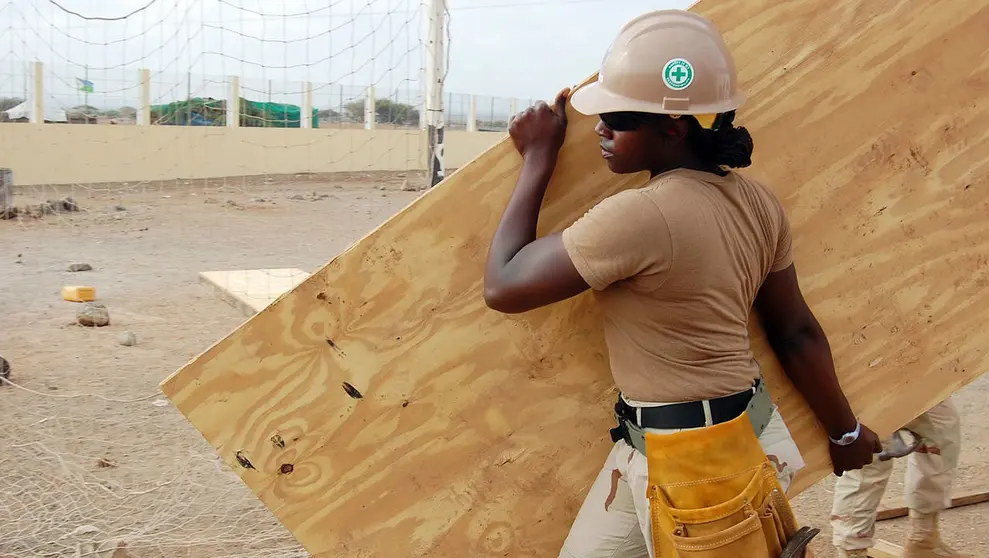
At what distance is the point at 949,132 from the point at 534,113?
117 cm

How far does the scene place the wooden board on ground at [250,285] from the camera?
27.7ft

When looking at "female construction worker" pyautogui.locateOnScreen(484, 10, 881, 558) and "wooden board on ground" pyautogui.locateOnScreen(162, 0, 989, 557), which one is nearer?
"female construction worker" pyautogui.locateOnScreen(484, 10, 881, 558)

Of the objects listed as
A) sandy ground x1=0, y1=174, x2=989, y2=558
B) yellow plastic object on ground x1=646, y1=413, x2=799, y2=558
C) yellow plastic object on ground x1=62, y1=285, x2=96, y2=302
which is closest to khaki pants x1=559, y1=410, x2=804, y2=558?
Answer: yellow plastic object on ground x1=646, y1=413, x2=799, y2=558

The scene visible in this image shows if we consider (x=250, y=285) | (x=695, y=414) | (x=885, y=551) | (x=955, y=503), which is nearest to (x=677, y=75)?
(x=695, y=414)

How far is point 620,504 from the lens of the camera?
6.98ft

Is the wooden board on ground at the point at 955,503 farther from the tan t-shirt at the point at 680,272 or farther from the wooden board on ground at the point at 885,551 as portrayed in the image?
the tan t-shirt at the point at 680,272

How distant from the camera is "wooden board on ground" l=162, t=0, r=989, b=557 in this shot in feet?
7.47

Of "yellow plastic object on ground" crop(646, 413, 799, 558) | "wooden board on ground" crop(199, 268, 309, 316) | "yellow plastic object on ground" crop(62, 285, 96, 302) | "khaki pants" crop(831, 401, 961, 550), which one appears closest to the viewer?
"yellow plastic object on ground" crop(646, 413, 799, 558)

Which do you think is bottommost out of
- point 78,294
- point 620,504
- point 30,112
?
point 78,294

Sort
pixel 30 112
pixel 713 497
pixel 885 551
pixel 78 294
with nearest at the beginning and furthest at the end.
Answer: pixel 713 497 < pixel 885 551 < pixel 78 294 < pixel 30 112

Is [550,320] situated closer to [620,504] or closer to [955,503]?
[620,504]

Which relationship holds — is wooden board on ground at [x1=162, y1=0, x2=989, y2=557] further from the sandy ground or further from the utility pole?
the utility pole

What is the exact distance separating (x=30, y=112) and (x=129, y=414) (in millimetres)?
14483

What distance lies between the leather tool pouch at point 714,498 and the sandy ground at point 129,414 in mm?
2473
